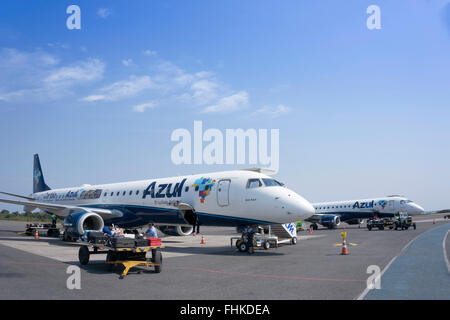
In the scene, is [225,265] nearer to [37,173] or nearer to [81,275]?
[81,275]

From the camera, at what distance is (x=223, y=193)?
19.1 meters

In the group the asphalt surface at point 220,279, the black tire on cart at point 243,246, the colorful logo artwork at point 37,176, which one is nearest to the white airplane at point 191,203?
the black tire on cart at point 243,246

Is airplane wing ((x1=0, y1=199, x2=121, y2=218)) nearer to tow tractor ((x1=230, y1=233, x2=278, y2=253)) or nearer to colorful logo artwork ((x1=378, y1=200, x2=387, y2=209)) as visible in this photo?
tow tractor ((x1=230, y1=233, x2=278, y2=253))

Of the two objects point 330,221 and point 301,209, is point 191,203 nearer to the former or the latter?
point 301,209

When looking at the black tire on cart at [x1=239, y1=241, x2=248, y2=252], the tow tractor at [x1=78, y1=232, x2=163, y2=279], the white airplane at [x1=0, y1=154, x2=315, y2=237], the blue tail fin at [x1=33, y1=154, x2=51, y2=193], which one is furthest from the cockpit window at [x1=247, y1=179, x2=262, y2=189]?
the blue tail fin at [x1=33, y1=154, x2=51, y2=193]

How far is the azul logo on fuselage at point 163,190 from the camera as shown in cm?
2162

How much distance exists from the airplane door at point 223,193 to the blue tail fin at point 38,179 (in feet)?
85.3

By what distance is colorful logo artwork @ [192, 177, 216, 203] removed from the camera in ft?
65.4

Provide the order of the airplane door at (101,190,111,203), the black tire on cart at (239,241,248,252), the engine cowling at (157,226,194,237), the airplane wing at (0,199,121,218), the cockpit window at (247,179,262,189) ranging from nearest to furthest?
the black tire on cart at (239,241,248,252) < the cockpit window at (247,179,262,189) < the airplane wing at (0,199,121,218) < the engine cowling at (157,226,194,237) < the airplane door at (101,190,111,203)

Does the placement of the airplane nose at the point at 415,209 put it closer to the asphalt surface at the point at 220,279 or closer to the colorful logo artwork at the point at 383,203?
the colorful logo artwork at the point at 383,203

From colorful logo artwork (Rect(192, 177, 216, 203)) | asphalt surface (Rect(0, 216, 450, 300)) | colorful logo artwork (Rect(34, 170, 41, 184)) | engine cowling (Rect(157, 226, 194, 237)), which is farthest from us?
colorful logo artwork (Rect(34, 170, 41, 184))

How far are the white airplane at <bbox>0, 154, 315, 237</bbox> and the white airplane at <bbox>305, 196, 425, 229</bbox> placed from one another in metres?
26.5

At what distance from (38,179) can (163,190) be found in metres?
23.4
